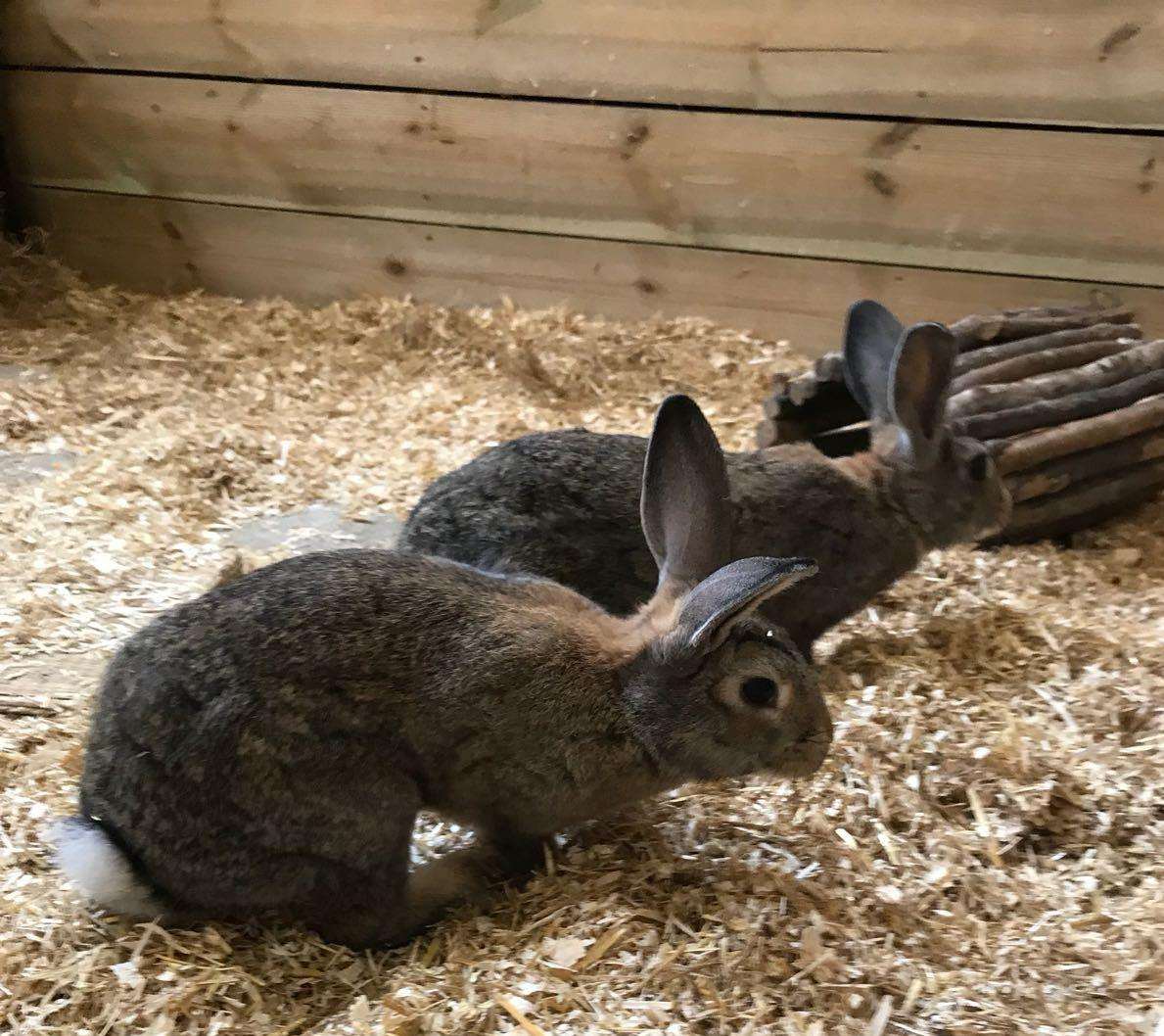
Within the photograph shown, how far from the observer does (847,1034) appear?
2.30 m

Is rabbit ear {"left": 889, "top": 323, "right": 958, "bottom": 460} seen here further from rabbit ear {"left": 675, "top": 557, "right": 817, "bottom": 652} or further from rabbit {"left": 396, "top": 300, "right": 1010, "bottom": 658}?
rabbit ear {"left": 675, "top": 557, "right": 817, "bottom": 652}

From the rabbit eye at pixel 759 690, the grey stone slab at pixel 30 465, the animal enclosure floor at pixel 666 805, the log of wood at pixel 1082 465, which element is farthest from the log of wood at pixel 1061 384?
the grey stone slab at pixel 30 465

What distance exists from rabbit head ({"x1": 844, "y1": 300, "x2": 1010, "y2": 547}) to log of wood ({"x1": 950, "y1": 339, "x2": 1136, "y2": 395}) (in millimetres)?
409

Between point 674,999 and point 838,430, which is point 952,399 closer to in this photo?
point 838,430

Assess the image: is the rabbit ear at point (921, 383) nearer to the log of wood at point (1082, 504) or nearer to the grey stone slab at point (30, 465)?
the log of wood at point (1082, 504)

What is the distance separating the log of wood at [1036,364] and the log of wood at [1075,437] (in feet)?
Answer: 0.88

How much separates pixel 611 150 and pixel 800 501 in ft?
8.91

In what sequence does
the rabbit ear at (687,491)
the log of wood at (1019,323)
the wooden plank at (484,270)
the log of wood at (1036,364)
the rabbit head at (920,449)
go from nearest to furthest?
1. the rabbit ear at (687,491)
2. the rabbit head at (920,449)
3. the log of wood at (1036,364)
4. the log of wood at (1019,323)
5. the wooden plank at (484,270)

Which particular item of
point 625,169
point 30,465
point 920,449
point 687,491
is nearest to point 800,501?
point 920,449

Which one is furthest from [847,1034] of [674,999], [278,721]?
[278,721]

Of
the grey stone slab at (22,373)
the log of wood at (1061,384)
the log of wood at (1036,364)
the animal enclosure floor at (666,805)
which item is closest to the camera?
the animal enclosure floor at (666,805)

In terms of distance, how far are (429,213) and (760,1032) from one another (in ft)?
16.4

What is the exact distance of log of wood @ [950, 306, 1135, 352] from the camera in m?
4.76

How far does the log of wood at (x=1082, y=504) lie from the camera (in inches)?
178
